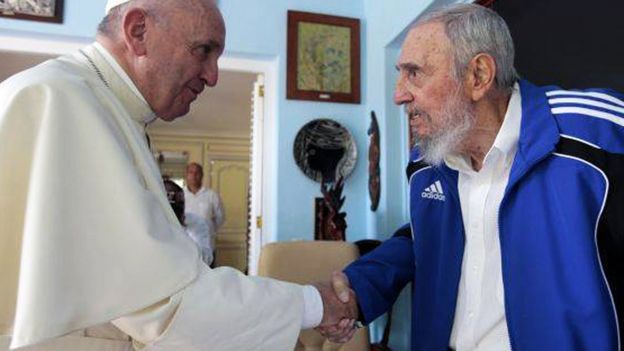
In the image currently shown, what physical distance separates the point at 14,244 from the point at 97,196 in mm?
170

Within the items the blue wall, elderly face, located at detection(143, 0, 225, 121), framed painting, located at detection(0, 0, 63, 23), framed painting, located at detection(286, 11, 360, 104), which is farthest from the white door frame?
elderly face, located at detection(143, 0, 225, 121)

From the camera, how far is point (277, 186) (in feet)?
9.80

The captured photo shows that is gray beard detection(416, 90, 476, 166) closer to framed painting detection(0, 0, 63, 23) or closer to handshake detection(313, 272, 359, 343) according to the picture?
handshake detection(313, 272, 359, 343)

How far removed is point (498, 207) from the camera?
1.11 metres

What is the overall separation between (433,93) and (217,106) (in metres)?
4.99

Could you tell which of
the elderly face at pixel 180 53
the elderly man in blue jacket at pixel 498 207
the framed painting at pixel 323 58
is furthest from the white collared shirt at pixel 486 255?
the framed painting at pixel 323 58

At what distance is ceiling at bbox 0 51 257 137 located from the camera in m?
4.28

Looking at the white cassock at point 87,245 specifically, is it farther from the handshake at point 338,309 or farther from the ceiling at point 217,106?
the ceiling at point 217,106

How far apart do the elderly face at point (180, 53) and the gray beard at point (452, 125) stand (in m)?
0.62

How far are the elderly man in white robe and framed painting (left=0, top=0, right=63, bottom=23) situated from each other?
2.23m

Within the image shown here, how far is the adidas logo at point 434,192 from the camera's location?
127 cm

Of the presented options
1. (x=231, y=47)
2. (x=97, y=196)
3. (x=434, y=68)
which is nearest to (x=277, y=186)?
(x=231, y=47)

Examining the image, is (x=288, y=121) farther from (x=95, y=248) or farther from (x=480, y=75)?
(x=95, y=248)

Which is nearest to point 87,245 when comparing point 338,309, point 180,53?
point 180,53
